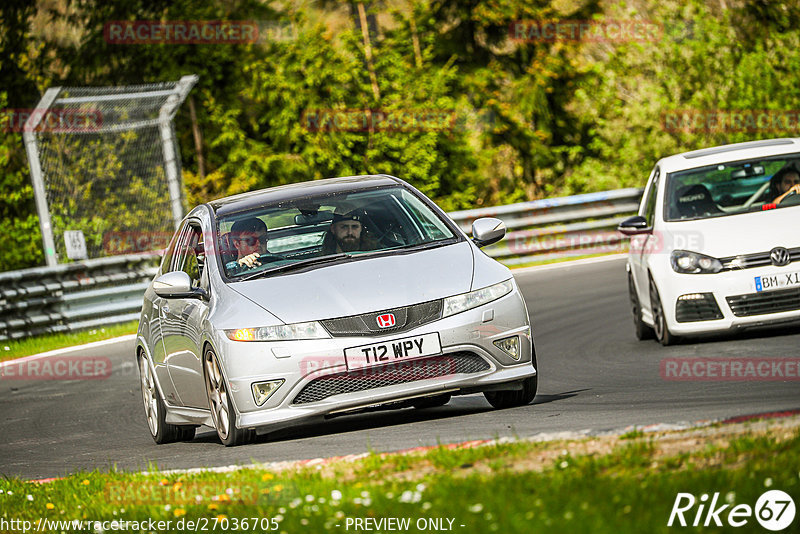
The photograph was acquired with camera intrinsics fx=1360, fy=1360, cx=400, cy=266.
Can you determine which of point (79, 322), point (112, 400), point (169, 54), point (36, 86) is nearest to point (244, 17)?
point (169, 54)

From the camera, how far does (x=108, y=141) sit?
2311 centimetres

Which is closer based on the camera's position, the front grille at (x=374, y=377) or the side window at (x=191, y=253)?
the front grille at (x=374, y=377)

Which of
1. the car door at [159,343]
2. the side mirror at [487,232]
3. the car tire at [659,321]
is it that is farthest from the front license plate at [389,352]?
the car tire at [659,321]

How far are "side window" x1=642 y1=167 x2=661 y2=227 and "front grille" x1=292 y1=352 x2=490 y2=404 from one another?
465 cm

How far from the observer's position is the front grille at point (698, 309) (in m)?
10.7

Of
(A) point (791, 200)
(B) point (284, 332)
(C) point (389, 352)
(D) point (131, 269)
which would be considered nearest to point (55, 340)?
(D) point (131, 269)

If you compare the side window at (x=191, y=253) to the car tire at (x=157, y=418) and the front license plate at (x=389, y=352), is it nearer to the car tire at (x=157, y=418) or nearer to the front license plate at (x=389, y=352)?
the car tire at (x=157, y=418)

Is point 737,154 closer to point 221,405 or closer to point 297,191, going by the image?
point 297,191

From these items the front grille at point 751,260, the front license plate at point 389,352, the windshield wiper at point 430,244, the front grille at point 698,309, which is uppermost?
the windshield wiper at point 430,244

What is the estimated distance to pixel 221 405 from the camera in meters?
8.27

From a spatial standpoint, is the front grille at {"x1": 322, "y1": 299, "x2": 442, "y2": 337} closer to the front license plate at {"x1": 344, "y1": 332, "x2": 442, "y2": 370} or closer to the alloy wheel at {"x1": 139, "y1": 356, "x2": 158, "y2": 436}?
the front license plate at {"x1": 344, "y1": 332, "x2": 442, "y2": 370}

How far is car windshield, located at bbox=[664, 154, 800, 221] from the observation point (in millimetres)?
11438

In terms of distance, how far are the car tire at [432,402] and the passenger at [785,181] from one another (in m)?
3.94

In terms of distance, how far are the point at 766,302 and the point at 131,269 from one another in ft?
36.6
